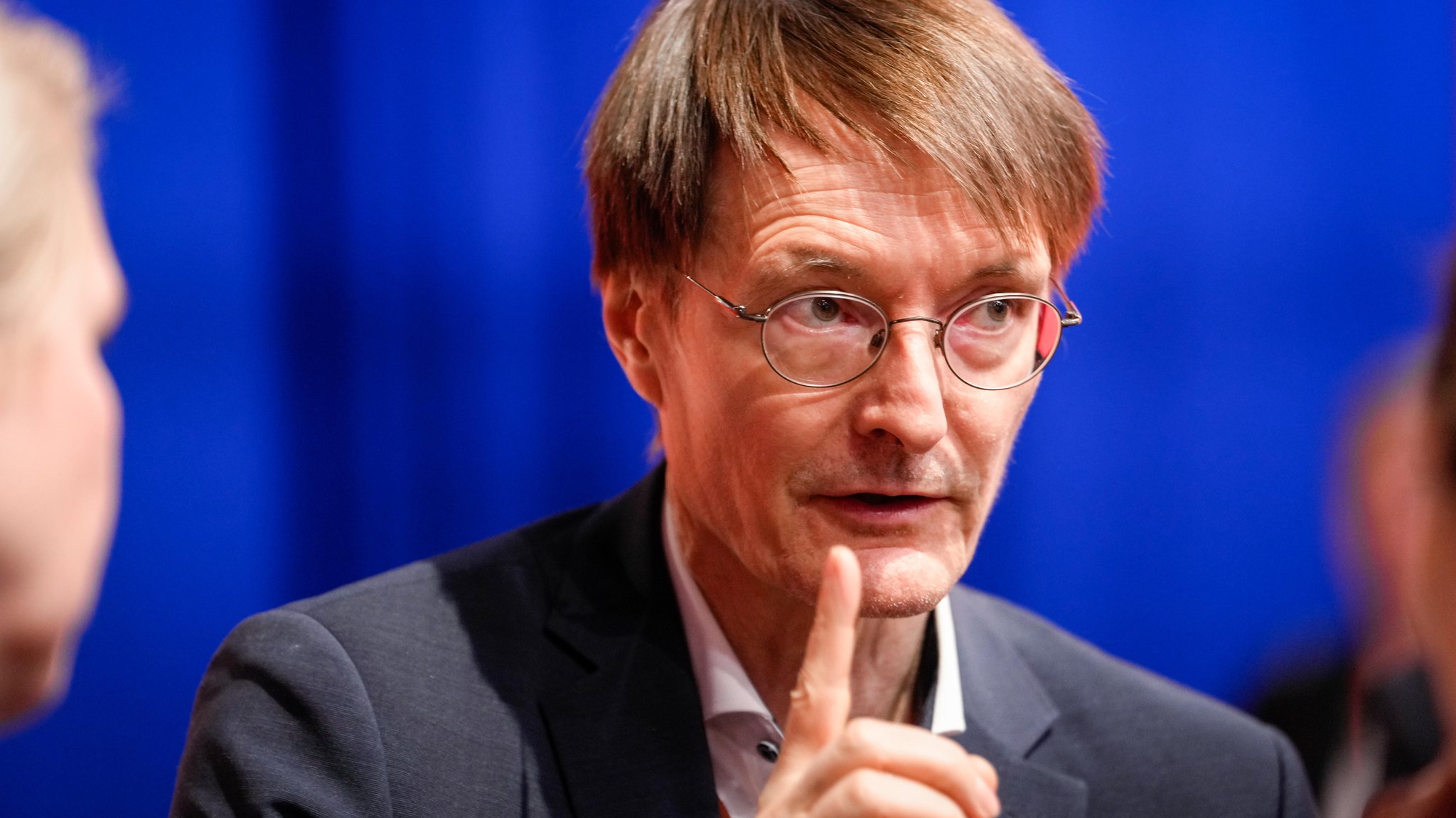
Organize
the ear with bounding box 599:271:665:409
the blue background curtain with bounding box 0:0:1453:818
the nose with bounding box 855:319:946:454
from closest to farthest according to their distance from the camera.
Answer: the nose with bounding box 855:319:946:454 < the ear with bounding box 599:271:665:409 < the blue background curtain with bounding box 0:0:1453:818

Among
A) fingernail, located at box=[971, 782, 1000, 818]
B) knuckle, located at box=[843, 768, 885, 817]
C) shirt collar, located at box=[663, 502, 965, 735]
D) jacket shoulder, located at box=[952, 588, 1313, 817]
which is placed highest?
knuckle, located at box=[843, 768, 885, 817]

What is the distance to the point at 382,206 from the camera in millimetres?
2367

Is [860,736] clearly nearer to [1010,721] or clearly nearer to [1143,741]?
[1010,721]

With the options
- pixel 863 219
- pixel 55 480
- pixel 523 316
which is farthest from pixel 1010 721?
pixel 55 480

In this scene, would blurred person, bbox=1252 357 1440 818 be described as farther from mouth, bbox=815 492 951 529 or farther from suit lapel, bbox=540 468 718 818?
suit lapel, bbox=540 468 718 818

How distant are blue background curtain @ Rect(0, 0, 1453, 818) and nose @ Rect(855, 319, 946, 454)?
1.08 meters

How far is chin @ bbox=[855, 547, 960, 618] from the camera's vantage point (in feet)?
5.03

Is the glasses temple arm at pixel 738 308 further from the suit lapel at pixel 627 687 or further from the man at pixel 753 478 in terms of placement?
the suit lapel at pixel 627 687

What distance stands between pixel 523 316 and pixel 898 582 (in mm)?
1163

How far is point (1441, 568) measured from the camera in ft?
2.99

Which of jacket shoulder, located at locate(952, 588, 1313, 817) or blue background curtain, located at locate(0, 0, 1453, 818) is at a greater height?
blue background curtain, located at locate(0, 0, 1453, 818)

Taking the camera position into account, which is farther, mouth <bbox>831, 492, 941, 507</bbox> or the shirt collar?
the shirt collar

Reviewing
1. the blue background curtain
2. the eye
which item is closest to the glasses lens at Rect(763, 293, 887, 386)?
the eye

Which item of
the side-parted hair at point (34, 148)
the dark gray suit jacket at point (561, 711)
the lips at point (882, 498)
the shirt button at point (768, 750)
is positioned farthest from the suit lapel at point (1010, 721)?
the side-parted hair at point (34, 148)
